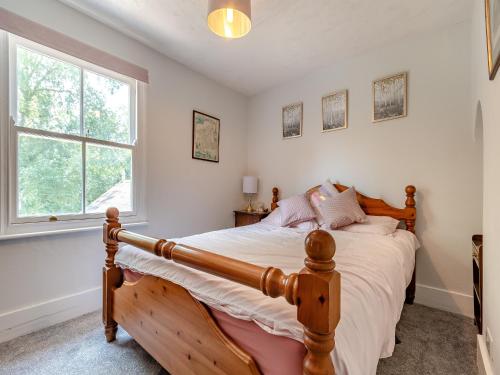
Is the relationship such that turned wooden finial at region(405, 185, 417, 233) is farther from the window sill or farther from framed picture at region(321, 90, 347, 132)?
the window sill

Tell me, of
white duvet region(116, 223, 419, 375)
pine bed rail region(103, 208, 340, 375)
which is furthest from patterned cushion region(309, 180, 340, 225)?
pine bed rail region(103, 208, 340, 375)

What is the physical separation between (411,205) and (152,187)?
271cm

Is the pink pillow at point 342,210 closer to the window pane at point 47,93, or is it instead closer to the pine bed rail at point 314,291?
the pine bed rail at point 314,291

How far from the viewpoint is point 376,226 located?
7.07ft

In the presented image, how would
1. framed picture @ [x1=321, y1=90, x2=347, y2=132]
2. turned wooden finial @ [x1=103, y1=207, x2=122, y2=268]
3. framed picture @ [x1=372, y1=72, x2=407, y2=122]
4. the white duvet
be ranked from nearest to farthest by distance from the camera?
the white duvet, turned wooden finial @ [x1=103, y1=207, x2=122, y2=268], framed picture @ [x1=372, y1=72, x2=407, y2=122], framed picture @ [x1=321, y1=90, x2=347, y2=132]

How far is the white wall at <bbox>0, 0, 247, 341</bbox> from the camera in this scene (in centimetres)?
181

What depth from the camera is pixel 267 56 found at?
2719mm

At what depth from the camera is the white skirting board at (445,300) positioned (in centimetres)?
Answer: 210

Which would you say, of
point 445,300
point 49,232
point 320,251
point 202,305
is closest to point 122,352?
point 202,305

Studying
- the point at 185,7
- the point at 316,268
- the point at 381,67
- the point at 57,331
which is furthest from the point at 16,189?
the point at 381,67

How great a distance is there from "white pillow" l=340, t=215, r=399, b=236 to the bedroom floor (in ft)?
2.56

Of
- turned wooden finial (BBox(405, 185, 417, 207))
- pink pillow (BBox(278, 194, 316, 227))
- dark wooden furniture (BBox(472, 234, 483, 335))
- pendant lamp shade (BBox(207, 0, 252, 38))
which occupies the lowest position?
dark wooden furniture (BBox(472, 234, 483, 335))

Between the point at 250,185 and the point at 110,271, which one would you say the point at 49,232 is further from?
the point at 250,185

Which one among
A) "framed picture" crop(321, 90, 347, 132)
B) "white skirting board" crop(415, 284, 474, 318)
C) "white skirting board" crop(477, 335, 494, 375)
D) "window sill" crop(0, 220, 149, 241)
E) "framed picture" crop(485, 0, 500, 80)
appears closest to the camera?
"framed picture" crop(485, 0, 500, 80)
